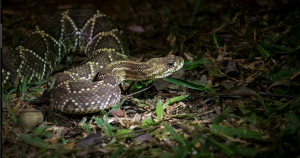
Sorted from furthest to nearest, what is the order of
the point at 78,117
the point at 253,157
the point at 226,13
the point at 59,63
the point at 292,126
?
the point at 226,13, the point at 59,63, the point at 78,117, the point at 292,126, the point at 253,157

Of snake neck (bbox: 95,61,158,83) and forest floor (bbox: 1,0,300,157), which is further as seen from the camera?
snake neck (bbox: 95,61,158,83)

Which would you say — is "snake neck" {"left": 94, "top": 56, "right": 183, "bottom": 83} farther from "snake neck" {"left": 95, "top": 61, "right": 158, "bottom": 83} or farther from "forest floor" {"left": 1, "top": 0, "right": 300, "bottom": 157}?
"forest floor" {"left": 1, "top": 0, "right": 300, "bottom": 157}

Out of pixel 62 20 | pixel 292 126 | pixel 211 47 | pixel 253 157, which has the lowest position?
pixel 253 157

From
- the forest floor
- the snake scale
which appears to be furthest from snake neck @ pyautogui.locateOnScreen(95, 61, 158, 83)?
the forest floor

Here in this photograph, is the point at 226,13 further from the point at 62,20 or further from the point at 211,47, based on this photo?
the point at 62,20

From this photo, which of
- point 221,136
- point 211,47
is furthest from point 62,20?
point 221,136

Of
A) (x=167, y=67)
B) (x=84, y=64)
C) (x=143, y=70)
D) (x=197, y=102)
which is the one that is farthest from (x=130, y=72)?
(x=197, y=102)

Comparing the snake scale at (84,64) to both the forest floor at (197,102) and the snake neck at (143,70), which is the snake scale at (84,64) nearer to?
the snake neck at (143,70)

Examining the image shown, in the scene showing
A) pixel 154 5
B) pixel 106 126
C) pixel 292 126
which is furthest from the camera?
pixel 154 5
